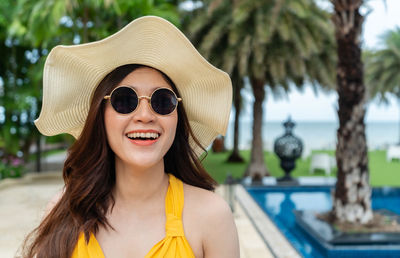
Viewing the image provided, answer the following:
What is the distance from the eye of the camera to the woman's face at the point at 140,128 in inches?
54.6

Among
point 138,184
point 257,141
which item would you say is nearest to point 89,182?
point 138,184

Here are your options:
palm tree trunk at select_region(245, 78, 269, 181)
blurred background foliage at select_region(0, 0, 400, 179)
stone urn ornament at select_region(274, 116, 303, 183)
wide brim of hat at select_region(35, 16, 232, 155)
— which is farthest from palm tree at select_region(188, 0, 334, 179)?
wide brim of hat at select_region(35, 16, 232, 155)

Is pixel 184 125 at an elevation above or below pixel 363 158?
above

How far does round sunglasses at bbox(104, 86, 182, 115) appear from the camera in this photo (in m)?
1.38

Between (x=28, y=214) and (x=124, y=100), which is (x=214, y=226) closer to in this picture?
(x=124, y=100)

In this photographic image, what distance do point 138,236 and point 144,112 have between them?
0.50m

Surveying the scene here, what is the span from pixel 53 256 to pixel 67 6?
8970mm

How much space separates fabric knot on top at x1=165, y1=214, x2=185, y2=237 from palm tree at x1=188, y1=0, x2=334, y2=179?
914cm

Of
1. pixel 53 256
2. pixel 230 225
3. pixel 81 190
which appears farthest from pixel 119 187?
pixel 230 225

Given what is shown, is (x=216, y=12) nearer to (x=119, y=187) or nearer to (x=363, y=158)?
(x=363, y=158)

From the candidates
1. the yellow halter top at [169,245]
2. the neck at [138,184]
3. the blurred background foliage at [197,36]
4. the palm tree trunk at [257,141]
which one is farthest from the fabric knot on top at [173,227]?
the palm tree trunk at [257,141]

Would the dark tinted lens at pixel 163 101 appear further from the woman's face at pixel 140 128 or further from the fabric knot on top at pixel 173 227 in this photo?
the fabric knot on top at pixel 173 227

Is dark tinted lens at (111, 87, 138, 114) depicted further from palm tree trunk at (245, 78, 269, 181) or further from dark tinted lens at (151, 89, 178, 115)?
palm tree trunk at (245, 78, 269, 181)

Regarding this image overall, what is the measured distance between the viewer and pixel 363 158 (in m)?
6.21
